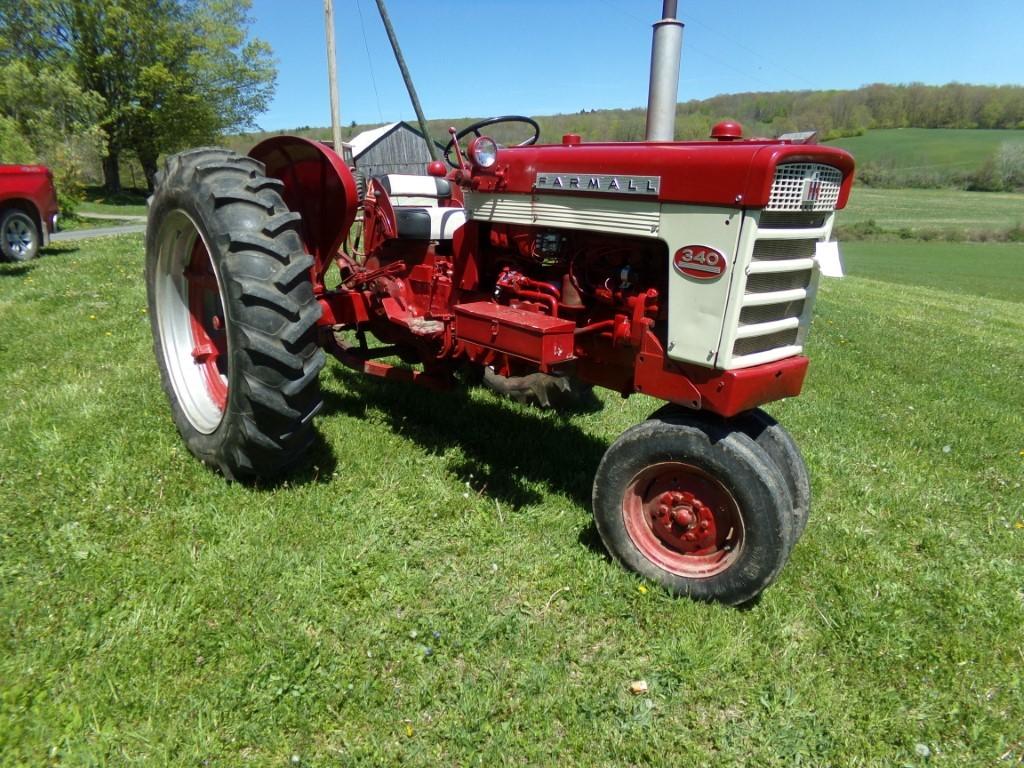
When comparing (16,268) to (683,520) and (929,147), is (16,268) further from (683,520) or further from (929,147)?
(929,147)

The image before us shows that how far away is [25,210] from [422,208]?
883 cm

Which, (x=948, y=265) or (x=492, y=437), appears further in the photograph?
(x=948, y=265)

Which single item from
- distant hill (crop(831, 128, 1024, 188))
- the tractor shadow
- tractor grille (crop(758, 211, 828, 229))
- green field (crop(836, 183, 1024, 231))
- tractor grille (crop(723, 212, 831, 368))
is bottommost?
green field (crop(836, 183, 1024, 231))

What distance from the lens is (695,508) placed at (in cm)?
277

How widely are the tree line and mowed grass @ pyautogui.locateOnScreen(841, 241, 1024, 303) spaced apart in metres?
24.2

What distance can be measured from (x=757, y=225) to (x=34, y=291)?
312 inches

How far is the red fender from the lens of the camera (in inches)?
146

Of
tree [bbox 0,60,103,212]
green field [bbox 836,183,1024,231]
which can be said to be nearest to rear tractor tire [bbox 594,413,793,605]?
tree [bbox 0,60,103,212]

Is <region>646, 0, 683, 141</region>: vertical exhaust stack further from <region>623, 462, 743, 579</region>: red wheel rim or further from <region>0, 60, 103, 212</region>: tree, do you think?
<region>0, 60, 103, 212</region>: tree

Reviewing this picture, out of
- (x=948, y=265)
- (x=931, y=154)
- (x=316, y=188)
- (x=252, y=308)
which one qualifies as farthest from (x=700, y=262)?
(x=931, y=154)

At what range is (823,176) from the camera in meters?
2.56

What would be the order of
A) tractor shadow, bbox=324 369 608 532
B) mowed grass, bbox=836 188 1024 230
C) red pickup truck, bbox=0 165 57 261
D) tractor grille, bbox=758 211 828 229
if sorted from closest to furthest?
tractor grille, bbox=758 211 828 229, tractor shadow, bbox=324 369 608 532, red pickup truck, bbox=0 165 57 261, mowed grass, bbox=836 188 1024 230

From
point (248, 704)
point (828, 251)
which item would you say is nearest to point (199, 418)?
point (248, 704)

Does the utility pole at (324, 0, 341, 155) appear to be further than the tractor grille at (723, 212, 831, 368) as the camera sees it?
Yes
